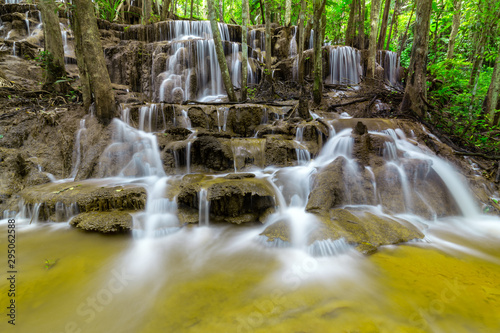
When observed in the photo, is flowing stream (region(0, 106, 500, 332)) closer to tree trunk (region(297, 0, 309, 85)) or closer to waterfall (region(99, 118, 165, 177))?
waterfall (region(99, 118, 165, 177))

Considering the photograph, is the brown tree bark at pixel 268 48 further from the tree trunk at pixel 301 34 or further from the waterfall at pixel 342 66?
the waterfall at pixel 342 66

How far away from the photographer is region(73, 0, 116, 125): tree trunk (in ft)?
18.1

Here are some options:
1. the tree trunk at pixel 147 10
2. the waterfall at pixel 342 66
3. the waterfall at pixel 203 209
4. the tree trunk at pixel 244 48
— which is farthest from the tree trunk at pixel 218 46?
the tree trunk at pixel 147 10

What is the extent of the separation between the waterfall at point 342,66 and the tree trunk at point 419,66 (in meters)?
5.21

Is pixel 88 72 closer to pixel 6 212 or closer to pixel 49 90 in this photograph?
pixel 49 90

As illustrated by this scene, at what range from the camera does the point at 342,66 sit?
1175 cm

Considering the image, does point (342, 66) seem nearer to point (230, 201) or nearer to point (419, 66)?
point (419, 66)

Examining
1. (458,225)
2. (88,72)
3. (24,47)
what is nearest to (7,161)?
(88,72)

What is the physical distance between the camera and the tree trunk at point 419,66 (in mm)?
6297

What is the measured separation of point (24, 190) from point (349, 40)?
15.5 metres

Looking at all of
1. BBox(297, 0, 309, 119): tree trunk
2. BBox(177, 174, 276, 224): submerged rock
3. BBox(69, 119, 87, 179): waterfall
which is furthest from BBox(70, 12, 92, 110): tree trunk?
BBox(297, 0, 309, 119): tree trunk

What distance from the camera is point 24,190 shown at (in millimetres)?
4727

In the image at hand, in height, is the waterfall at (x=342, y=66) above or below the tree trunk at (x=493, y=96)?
above

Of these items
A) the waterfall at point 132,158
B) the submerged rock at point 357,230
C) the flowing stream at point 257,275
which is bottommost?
the flowing stream at point 257,275
